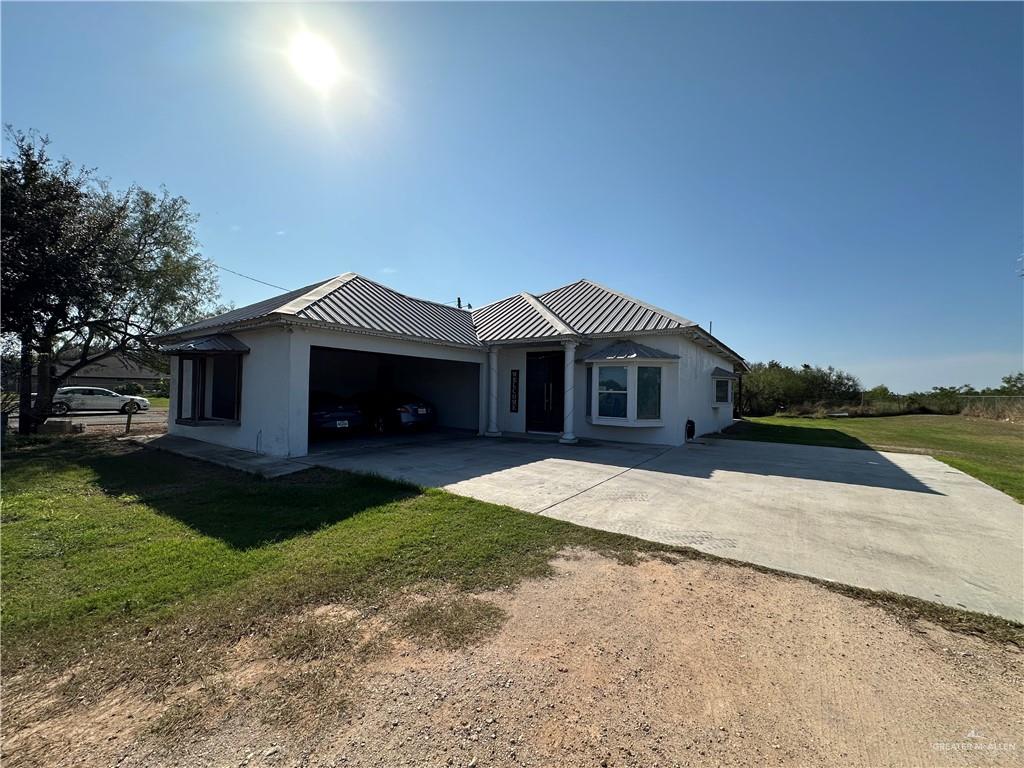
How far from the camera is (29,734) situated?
1915 mm

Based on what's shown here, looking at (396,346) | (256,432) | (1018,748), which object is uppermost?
(396,346)

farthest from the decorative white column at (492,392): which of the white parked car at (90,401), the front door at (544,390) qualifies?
the white parked car at (90,401)

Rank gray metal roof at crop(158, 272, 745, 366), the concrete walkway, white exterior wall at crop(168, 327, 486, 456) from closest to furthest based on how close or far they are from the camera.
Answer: the concrete walkway
white exterior wall at crop(168, 327, 486, 456)
gray metal roof at crop(158, 272, 745, 366)

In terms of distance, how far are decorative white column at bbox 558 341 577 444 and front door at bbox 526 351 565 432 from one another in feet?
2.82

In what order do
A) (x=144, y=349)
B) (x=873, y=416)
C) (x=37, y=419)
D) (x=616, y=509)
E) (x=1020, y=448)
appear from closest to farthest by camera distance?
(x=616, y=509) → (x=37, y=419) → (x=1020, y=448) → (x=144, y=349) → (x=873, y=416)

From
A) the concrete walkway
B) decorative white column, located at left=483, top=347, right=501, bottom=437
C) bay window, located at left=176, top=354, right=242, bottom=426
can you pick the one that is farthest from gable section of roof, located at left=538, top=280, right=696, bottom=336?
bay window, located at left=176, top=354, right=242, bottom=426

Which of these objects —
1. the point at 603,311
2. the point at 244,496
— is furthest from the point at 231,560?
the point at 603,311

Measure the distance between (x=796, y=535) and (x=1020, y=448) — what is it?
1513cm

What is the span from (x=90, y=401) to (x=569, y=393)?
83.0ft

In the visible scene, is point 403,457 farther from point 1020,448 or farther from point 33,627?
point 1020,448

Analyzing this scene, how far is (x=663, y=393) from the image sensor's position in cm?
1126

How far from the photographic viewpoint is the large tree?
1017cm

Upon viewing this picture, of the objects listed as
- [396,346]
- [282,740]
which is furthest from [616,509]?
[396,346]

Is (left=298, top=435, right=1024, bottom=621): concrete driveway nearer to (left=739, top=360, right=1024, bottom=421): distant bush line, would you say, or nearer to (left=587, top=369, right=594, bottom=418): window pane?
(left=587, top=369, right=594, bottom=418): window pane
